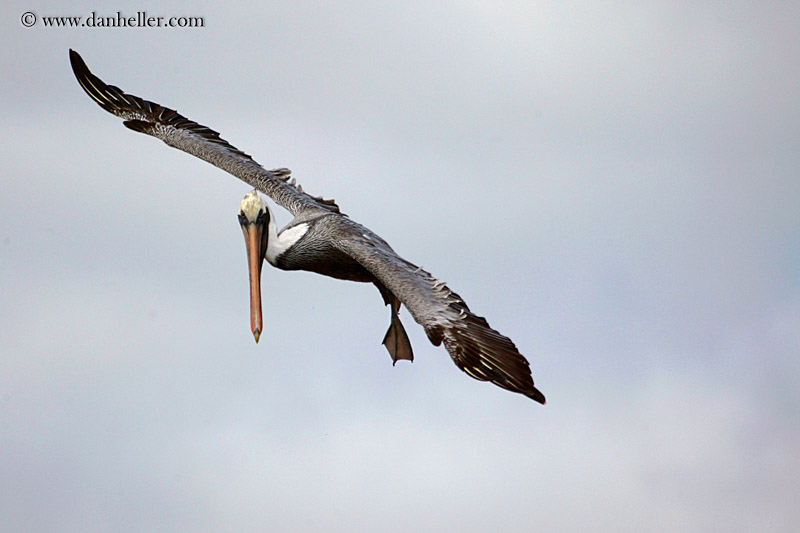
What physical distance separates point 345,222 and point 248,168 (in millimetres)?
3334

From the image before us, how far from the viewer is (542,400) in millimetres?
16391

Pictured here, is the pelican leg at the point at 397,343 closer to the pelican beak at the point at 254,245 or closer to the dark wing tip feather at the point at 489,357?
the pelican beak at the point at 254,245

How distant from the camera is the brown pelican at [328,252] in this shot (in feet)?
56.3

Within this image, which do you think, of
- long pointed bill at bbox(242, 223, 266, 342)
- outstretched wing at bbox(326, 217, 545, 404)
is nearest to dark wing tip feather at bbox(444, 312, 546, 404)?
outstretched wing at bbox(326, 217, 545, 404)

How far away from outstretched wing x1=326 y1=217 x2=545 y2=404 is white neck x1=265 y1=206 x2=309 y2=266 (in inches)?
59.9

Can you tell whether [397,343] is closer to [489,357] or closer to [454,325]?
[454,325]

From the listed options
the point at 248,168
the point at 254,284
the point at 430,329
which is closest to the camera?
the point at 430,329

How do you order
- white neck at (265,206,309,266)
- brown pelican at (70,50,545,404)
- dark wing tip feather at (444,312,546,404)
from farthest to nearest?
white neck at (265,206,309,266) → brown pelican at (70,50,545,404) → dark wing tip feather at (444,312,546,404)

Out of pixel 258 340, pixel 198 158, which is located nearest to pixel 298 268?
pixel 258 340

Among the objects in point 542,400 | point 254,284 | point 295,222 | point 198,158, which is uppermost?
point 198,158

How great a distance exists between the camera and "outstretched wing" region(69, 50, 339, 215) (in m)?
23.1

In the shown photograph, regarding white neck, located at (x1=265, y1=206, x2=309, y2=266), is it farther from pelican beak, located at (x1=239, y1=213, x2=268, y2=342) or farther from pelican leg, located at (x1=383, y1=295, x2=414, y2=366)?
pelican leg, located at (x1=383, y1=295, x2=414, y2=366)

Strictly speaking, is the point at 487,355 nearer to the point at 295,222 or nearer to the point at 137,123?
the point at 295,222

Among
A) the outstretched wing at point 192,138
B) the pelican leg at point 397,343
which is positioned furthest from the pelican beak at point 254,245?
the pelican leg at point 397,343
